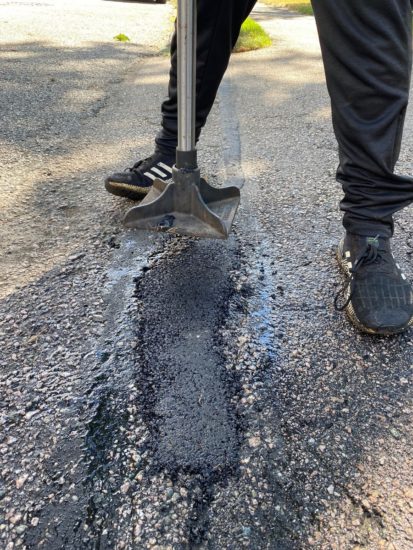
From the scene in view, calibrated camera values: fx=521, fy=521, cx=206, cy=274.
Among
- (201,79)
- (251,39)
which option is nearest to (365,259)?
(201,79)

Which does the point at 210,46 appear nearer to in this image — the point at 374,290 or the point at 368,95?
the point at 368,95

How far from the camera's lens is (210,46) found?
1799 mm

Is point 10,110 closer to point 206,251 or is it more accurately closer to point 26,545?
point 206,251

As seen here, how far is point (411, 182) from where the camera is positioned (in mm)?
1500

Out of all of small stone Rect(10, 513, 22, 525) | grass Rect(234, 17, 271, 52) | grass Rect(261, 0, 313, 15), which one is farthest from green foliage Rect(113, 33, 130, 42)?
small stone Rect(10, 513, 22, 525)

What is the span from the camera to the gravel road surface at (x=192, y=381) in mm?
952

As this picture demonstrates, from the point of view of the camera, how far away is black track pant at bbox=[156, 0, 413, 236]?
1316 mm

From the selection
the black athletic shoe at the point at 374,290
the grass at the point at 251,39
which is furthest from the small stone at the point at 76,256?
the grass at the point at 251,39

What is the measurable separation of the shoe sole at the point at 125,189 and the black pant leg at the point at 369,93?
82 cm

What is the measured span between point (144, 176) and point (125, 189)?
93 mm

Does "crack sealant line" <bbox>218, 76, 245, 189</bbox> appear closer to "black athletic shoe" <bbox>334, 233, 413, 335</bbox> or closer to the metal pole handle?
the metal pole handle

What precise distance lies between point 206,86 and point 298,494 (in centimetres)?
142

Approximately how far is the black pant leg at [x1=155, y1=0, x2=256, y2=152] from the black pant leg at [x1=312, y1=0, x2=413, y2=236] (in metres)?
0.47

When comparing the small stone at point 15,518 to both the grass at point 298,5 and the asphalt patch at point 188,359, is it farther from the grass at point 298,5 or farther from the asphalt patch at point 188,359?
the grass at point 298,5
